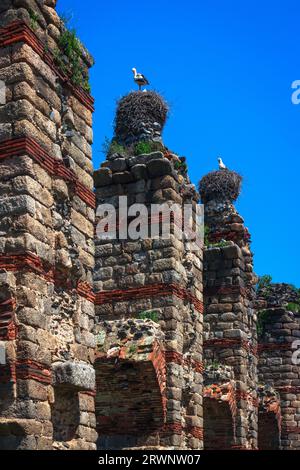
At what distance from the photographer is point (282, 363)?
68.7ft

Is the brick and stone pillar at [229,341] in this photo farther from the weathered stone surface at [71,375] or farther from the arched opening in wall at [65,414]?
the weathered stone surface at [71,375]

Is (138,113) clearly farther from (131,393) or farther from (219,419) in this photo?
(219,419)

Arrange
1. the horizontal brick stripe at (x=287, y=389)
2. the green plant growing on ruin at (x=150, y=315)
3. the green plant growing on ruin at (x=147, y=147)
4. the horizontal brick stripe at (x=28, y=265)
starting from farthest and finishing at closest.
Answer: the horizontal brick stripe at (x=287, y=389), the green plant growing on ruin at (x=147, y=147), the green plant growing on ruin at (x=150, y=315), the horizontal brick stripe at (x=28, y=265)

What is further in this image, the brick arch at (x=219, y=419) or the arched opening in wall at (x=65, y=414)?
the brick arch at (x=219, y=419)

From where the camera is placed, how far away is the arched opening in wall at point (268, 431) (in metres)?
20.1

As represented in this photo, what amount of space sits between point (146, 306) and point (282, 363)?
10.2 m

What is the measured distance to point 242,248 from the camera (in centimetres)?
1734

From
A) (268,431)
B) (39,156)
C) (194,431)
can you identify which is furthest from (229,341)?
(39,156)

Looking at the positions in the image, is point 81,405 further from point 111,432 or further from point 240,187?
point 240,187

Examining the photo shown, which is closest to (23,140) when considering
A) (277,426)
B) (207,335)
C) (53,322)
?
(53,322)

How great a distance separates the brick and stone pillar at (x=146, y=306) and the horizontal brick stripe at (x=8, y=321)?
380 cm

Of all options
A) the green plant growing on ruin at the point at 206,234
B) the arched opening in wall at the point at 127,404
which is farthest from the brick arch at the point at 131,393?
the green plant growing on ruin at the point at 206,234

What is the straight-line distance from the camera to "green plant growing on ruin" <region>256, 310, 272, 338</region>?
70.0 feet

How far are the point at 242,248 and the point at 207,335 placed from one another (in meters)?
2.33
